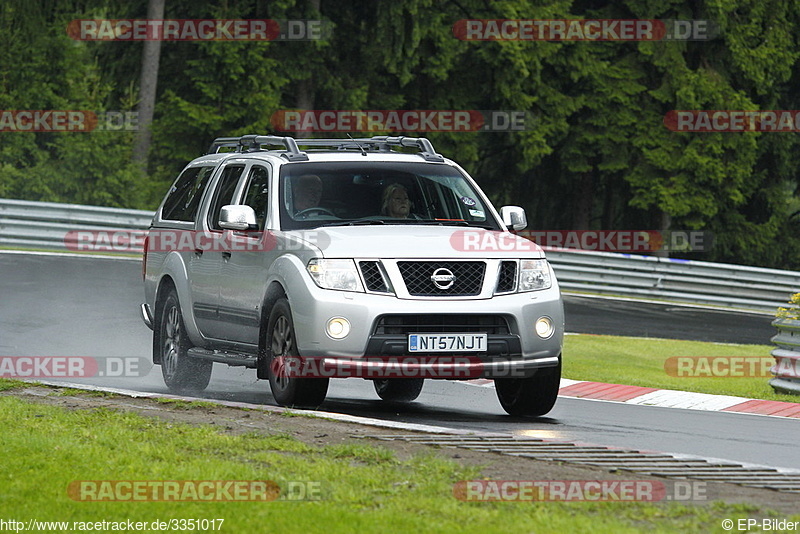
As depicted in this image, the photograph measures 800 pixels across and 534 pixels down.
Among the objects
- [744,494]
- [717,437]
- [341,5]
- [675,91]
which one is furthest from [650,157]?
[744,494]

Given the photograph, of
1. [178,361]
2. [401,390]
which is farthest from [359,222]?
[178,361]

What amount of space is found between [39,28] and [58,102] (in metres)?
2.39

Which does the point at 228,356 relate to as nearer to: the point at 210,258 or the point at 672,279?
the point at 210,258

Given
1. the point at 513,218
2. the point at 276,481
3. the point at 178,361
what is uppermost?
the point at 513,218

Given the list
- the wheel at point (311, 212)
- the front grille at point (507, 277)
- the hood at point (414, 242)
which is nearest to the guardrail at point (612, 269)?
the wheel at point (311, 212)

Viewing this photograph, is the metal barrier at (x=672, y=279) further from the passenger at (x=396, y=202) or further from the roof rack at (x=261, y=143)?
the passenger at (x=396, y=202)

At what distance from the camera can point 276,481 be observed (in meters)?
7.22

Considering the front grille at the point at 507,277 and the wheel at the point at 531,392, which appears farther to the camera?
the wheel at the point at 531,392

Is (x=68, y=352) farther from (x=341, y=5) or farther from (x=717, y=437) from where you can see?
(x=341, y=5)

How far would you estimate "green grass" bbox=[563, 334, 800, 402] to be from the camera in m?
15.4

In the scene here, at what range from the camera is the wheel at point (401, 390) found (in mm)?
12914

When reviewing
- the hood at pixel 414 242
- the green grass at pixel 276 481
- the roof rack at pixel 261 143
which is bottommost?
the green grass at pixel 276 481

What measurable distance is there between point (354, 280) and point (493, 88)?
28.2m

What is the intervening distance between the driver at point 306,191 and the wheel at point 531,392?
2031mm
